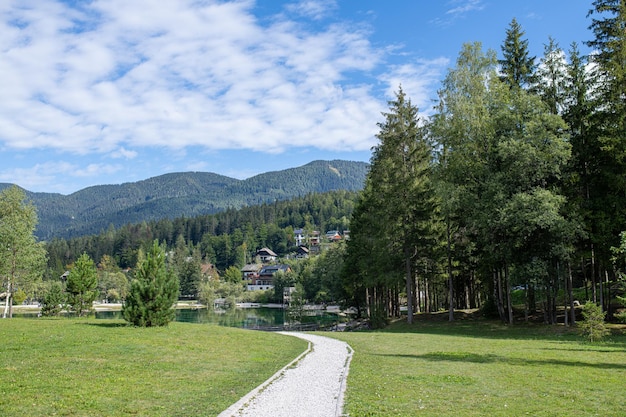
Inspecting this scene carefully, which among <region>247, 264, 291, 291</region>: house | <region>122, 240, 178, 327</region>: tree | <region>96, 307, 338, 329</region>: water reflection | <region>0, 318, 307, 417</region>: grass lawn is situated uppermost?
<region>122, 240, 178, 327</region>: tree

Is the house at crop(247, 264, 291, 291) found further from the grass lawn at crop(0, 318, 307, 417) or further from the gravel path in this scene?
the gravel path

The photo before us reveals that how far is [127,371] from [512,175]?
79.6 feet

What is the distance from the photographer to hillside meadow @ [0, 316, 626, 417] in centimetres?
921

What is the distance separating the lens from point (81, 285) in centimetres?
3856

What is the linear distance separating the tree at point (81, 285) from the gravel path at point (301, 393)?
2897 cm

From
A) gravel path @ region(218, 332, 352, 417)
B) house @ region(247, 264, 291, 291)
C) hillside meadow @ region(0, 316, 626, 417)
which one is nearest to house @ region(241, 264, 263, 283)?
house @ region(247, 264, 291, 291)

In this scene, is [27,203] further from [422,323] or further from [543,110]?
[543,110]

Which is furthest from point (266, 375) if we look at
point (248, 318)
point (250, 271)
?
point (250, 271)

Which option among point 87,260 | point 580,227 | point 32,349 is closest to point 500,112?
point 580,227

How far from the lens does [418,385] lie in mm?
11711

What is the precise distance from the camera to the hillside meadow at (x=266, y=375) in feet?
30.2

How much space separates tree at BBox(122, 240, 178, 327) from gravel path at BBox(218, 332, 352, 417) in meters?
10.8

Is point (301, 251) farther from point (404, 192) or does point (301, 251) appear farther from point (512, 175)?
point (512, 175)

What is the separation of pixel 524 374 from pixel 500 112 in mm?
19761
